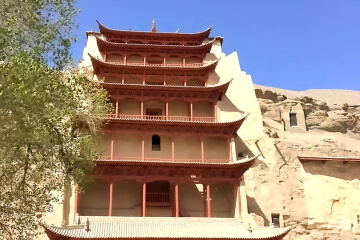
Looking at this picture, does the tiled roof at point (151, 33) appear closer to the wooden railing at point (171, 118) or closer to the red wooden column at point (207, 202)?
the wooden railing at point (171, 118)

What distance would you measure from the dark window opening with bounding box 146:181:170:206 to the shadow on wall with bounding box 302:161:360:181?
9.11 metres

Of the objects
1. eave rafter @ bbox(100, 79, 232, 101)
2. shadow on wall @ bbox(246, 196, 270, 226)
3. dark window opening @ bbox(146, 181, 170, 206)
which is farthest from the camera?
eave rafter @ bbox(100, 79, 232, 101)

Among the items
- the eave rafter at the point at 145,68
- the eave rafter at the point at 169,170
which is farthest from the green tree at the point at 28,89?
the eave rafter at the point at 145,68

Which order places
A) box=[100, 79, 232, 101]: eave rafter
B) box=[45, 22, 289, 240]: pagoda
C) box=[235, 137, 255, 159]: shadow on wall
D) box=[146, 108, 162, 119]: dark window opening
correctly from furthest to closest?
box=[146, 108, 162, 119]: dark window opening < box=[235, 137, 255, 159]: shadow on wall < box=[100, 79, 232, 101]: eave rafter < box=[45, 22, 289, 240]: pagoda

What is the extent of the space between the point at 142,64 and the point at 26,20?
724 inches

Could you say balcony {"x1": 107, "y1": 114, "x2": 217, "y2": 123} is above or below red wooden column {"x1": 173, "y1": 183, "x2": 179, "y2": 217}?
above

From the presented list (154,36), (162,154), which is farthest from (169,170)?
(154,36)

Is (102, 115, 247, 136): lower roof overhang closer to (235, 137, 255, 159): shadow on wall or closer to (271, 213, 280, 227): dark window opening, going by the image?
(235, 137, 255, 159): shadow on wall

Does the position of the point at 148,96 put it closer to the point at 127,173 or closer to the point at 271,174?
the point at 127,173

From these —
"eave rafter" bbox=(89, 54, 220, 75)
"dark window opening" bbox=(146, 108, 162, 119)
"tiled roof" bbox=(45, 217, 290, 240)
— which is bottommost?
"tiled roof" bbox=(45, 217, 290, 240)

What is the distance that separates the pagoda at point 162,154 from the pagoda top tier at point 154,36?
72mm

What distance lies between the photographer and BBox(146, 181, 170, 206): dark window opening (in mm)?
25375

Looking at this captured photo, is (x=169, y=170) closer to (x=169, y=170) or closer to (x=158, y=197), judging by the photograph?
(x=169, y=170)

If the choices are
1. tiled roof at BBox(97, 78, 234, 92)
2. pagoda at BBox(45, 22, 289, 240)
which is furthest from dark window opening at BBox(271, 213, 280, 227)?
tiled roof at BBox(97, 78, 234, 92)
